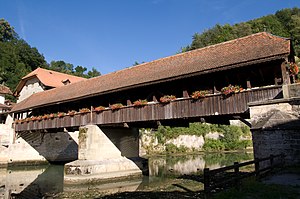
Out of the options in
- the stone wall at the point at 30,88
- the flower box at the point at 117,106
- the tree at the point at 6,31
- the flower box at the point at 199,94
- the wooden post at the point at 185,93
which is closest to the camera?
the flower box at the point at 199,94

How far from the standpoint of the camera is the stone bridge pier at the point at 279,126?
6477 millimetres

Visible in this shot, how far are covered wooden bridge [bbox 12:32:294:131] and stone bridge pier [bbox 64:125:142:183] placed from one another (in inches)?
33.3

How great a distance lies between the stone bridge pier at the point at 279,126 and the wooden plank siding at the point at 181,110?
16.6 inches

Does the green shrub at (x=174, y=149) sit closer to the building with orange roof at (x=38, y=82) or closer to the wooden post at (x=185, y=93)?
the building with orange roof at (x=38, y=82)

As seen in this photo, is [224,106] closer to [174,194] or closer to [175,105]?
[175,105]

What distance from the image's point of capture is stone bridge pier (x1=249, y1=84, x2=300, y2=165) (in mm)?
6477

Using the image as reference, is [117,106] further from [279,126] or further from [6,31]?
[6,31]

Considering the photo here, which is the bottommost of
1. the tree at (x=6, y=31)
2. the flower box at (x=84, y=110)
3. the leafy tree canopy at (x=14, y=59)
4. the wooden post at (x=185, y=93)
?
the flower box at (x=84, y=110)

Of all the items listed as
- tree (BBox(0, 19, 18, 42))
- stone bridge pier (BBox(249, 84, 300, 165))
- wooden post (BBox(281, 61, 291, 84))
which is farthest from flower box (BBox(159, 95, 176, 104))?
tree (BBox(0, 19, 18, 42))

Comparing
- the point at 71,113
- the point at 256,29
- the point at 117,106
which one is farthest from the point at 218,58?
the point at 256,29

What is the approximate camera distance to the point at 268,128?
6820 millimetres

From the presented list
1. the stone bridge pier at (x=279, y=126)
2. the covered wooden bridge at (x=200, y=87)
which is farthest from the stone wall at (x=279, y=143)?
the covered wooden bridge at (x=200, y=87)

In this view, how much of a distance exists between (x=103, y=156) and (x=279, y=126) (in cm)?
832

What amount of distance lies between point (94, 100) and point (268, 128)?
8.92 metres
